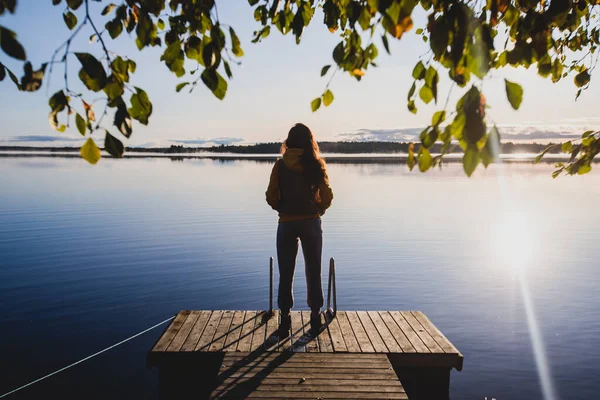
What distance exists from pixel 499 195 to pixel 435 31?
41.8m

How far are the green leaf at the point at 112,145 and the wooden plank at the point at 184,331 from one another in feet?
15.8

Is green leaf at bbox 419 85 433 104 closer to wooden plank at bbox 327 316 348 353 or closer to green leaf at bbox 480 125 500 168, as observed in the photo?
green leaf at bbox 480 125 500 168

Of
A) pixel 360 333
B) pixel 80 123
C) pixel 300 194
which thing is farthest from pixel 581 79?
pixel 80 123

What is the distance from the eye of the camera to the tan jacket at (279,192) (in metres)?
6.28

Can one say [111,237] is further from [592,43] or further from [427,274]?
[592,43]

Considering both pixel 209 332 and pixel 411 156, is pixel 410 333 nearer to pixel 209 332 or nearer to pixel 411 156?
pixel 209 332

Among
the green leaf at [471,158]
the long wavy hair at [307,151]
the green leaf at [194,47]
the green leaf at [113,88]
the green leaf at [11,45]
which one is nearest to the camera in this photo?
the green leaf at [11,45]

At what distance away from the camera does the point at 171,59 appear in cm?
250

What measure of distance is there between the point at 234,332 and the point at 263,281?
754 centimetres

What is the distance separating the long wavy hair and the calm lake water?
4.96 m

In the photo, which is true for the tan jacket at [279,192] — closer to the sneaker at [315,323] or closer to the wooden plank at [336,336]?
the sneaker at [315,323]

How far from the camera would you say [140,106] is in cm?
218

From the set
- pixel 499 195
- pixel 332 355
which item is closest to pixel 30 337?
pixel 332 355

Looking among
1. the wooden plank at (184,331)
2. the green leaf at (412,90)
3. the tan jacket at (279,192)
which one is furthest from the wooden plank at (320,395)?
the green leaf at (412,90)
